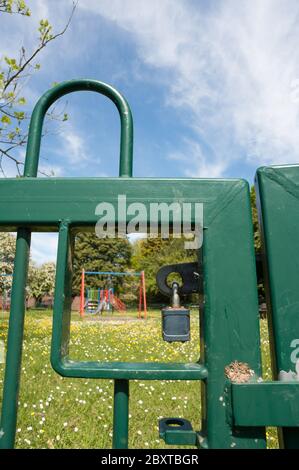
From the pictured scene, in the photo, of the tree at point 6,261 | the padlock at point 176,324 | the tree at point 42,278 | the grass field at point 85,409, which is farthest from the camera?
the tree at point 42,278

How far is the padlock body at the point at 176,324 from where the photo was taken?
0.97m

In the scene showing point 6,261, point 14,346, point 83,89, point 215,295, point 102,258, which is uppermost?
point 102,258

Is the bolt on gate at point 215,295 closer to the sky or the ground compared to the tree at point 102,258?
closer to the ground

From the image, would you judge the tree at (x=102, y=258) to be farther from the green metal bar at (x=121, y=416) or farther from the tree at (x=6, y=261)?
the green metal bar at (x=121, y=416)

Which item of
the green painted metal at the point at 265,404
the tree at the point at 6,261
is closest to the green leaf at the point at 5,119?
the green painted metal at the point at 265,404

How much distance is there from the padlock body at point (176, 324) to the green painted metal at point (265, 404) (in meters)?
0.25

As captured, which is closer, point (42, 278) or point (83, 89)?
point (83, 89)

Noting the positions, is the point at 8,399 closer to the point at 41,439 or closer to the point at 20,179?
the point at 20,179

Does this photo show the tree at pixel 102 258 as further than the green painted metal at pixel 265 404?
Yes

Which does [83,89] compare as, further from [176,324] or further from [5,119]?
[5,119]

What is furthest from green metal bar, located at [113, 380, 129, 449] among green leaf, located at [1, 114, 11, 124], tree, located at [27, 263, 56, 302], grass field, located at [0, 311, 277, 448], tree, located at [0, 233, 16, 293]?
tree, located at [27, 263, 56, 302]

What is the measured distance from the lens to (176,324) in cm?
99

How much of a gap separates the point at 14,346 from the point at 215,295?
1.74ft

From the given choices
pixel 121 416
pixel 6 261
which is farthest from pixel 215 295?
Result: pixel 6 261
